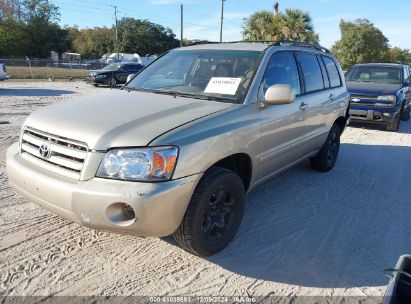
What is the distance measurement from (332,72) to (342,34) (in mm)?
52698

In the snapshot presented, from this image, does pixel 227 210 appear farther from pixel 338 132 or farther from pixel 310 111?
pixel 338 132

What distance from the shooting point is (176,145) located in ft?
9.01

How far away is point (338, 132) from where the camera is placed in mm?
6051

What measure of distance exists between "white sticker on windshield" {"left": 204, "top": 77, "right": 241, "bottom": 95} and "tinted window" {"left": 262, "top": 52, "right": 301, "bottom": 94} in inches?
11.7

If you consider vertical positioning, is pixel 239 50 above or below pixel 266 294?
above

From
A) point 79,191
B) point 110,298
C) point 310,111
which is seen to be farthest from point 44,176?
point 310,111

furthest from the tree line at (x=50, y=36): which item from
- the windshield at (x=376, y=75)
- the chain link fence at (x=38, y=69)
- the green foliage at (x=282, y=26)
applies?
the windshield at (x=376, y=75)

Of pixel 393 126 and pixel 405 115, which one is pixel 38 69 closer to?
pixel 405 115

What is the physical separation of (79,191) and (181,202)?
0.73m

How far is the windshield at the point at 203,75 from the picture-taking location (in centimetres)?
367

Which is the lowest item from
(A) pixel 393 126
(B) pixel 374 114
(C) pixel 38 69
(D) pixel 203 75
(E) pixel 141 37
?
(A) pixel 393 126

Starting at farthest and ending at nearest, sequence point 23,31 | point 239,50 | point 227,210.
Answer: point 23,31 → point 239,50 → point 227,210

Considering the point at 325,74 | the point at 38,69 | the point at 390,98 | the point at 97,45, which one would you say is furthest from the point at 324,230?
the point at 97,45

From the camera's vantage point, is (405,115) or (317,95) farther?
(405,115)
